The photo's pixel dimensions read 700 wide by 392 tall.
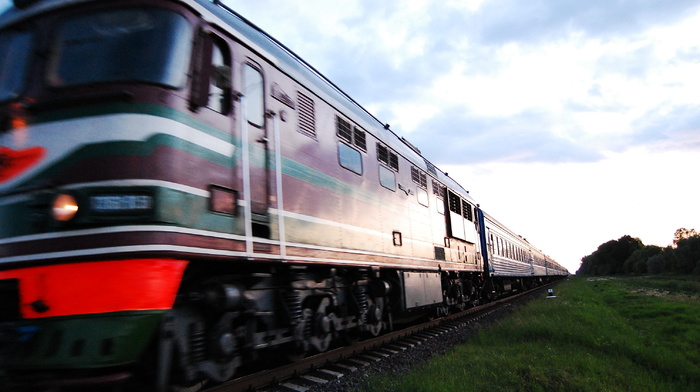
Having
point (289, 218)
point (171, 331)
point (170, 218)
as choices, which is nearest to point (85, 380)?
point (171, 331)

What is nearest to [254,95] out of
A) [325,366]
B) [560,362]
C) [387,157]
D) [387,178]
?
[325,366]

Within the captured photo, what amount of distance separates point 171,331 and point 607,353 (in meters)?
6.57

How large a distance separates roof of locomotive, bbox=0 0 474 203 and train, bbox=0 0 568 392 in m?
0.03

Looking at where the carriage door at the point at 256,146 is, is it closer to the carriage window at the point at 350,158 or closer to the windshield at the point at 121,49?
the windshield at the point at 121,49

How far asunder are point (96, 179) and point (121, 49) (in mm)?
1114

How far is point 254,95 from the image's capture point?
4.73 metres

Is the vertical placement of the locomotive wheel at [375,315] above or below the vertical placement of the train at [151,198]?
below

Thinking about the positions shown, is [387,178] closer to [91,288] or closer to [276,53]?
[276,53]

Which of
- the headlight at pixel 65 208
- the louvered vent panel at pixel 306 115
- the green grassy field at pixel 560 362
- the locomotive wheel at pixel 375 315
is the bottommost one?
the green grassy field at pixel 560 362

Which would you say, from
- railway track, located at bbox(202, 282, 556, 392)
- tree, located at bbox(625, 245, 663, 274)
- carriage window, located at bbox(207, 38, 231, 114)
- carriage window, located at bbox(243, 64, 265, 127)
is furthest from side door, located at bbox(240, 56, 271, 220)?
tree, located at bbox(625, 245, 663, 274)

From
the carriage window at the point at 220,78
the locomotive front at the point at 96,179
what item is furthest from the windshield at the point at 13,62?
the carriage window at the point at 220,78

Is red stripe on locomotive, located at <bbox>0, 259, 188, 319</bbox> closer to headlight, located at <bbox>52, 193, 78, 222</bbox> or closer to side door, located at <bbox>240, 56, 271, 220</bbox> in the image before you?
headlight, located at <bbox>52, 193, 78, 222</bbox>

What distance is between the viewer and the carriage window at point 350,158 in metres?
6.51

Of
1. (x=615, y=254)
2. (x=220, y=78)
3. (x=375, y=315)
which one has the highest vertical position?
(x=615, y=254)
